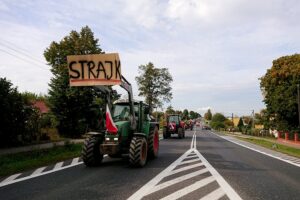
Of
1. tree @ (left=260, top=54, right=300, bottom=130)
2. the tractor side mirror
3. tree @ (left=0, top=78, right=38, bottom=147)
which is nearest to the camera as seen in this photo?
the tractor side mirror

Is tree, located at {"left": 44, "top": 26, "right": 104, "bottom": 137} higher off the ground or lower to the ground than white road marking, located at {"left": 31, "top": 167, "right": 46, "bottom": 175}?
higher

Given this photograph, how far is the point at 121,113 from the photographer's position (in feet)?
47.5

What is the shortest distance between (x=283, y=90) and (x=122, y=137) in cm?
4671

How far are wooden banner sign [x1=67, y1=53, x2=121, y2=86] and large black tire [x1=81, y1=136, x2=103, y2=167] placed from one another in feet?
7.10

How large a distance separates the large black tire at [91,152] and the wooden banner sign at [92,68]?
2165 millimetres

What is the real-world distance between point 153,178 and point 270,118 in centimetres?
5301

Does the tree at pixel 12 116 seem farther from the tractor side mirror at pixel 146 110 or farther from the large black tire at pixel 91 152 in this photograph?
the large black tire at pixel 91 152

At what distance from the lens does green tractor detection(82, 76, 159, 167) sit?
1285 cm

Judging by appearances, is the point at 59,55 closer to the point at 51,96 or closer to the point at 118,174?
the point at 51,96

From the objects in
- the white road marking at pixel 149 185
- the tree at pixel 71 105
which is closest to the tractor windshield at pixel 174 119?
the tree at pixel 71 105

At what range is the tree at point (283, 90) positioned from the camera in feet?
177

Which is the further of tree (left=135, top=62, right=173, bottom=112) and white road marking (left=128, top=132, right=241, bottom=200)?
tree (left=135, top=62, right=173, bottom=112)

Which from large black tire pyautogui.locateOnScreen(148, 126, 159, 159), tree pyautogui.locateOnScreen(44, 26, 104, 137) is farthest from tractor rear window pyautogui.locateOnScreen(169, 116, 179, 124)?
large black tire pyautogui.locateOnScreen(148, 126, 159, 159)

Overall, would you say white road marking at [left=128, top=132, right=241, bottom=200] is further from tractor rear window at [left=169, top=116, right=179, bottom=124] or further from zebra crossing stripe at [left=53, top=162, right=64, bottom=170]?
tractor rear window at [left=169, top=116, right=179, bottom=124]
